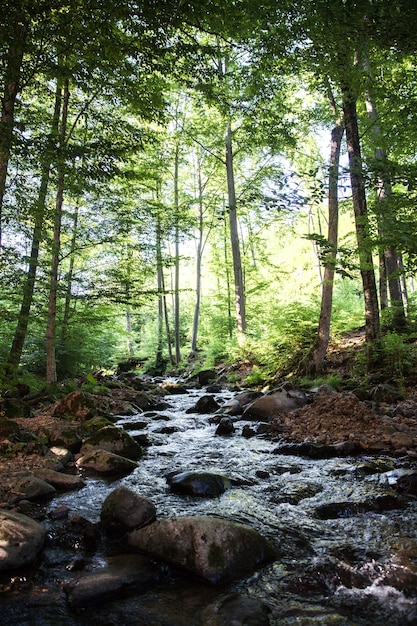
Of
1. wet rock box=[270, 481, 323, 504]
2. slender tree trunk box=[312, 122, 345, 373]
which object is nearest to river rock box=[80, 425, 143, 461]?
wet rock box=[270, 481, 323, 504]

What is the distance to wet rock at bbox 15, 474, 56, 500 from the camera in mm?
4406

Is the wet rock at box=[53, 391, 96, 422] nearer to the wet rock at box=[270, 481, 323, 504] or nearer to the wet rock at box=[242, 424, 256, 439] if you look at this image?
the wet rock at box=[242, 424, 256, 439]

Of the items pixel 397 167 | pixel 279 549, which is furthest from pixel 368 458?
pixel 397 167

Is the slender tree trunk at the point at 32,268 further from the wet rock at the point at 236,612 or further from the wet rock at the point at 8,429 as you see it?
the wet rock at the point at 236,612

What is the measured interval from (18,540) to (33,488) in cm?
141

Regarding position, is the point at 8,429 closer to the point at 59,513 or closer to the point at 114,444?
the point at 114,444

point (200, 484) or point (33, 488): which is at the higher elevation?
point (33, 488)

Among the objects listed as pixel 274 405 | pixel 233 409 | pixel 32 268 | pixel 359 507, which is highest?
pixel 32 268

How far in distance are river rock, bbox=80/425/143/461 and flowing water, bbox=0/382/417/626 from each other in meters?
0.47

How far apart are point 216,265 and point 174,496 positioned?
70.2 feet

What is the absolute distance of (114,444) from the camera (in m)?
6.20

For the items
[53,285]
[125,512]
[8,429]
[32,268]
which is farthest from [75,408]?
[125,512]

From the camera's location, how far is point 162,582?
3.03 metres

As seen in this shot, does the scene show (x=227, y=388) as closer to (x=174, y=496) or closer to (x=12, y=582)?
(x=174, y=496)
